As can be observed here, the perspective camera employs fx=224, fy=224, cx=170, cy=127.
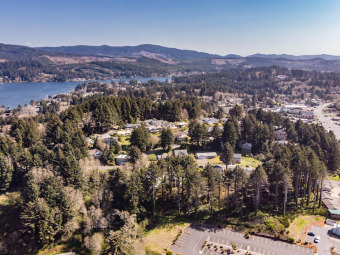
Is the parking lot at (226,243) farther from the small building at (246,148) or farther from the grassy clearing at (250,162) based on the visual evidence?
the small building at (246,148)

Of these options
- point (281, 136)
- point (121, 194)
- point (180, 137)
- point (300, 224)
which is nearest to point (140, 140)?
point (180, 137)

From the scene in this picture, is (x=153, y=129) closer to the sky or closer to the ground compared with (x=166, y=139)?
closer to the ground

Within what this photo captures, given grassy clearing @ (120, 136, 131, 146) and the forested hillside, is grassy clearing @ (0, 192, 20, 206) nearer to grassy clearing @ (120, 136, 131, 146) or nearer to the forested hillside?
the forested hillside

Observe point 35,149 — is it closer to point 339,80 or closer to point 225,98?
point 225,98

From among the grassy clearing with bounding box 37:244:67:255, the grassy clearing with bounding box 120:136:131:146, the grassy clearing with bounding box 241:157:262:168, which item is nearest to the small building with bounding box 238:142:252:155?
the grassy clearing with bounding box 241:157:262:168

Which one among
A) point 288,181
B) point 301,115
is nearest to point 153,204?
point 288,181

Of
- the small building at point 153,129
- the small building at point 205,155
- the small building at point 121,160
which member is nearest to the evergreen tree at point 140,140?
the small building at point 121,160

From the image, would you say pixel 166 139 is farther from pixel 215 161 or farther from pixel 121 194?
pixel 121 194
